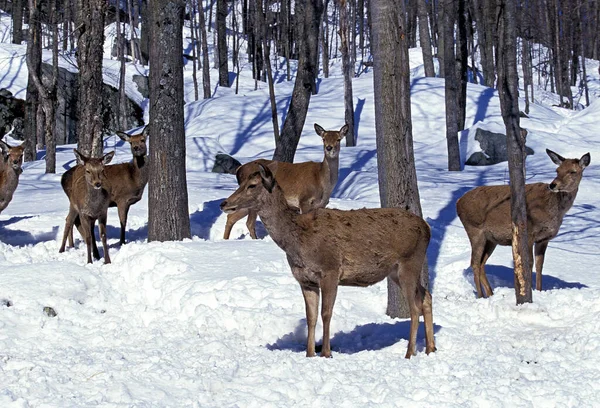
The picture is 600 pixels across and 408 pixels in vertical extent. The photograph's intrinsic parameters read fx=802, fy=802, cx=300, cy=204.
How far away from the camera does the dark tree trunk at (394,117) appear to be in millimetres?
8750

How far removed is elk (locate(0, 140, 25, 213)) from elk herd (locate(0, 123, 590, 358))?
17 mm

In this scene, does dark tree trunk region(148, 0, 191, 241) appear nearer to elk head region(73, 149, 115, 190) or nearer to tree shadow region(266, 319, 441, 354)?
elk head region(73, 149, 115, 190)

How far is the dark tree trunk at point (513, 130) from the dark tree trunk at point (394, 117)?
43.1 inches

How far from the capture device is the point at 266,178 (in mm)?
7203

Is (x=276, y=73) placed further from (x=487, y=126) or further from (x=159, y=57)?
(x=159, y=57)

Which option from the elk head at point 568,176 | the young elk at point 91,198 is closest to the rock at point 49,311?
the young elk at point 91,198

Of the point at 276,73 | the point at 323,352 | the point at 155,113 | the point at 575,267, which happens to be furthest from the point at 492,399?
the point at 276,73

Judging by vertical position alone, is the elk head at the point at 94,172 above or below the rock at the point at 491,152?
above

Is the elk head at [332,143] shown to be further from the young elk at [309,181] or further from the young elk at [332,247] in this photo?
the young elk at [332,247]

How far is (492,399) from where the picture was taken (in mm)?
5828

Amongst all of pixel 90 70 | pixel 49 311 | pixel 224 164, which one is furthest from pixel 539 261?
pixel 224 164

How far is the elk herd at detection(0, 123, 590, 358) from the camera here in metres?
7.24

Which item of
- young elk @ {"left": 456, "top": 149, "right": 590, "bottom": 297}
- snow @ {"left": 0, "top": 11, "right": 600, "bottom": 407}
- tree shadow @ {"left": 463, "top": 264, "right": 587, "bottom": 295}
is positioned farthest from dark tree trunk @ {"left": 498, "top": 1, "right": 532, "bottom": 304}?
tree shadow @ {"left": 463, "top": 264, "right": 587, "bottom": 295}

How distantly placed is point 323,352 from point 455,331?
159 cm
